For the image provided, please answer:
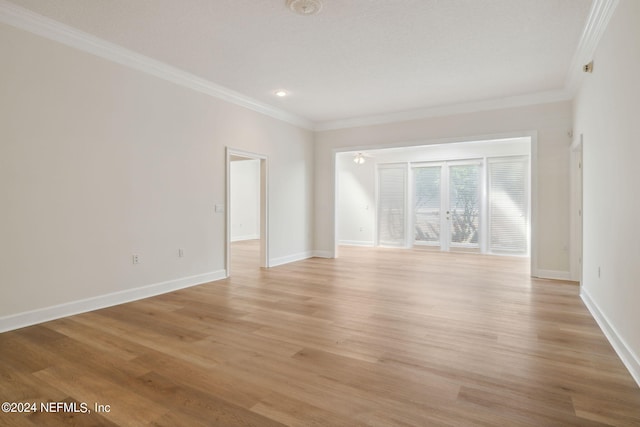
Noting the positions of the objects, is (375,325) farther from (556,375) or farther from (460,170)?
(460,170)

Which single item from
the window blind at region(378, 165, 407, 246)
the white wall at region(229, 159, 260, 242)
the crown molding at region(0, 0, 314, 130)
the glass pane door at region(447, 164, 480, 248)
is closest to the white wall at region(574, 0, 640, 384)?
the glass pane door at region(447, 164, 480, 248)

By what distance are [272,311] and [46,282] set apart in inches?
87.8

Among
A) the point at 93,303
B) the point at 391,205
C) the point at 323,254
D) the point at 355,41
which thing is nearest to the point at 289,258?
the point at 323,254

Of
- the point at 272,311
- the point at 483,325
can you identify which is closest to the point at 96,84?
the point at 272,311

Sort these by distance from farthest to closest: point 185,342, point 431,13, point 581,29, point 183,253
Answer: point 183,253 → point 581,29 → point 431,13 → point 185,342

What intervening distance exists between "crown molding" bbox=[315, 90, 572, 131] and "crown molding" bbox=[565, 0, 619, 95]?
747mm

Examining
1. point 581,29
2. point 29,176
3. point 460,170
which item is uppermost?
point 581,29

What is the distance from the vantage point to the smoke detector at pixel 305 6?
9.84ft

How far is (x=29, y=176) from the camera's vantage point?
10.7ft

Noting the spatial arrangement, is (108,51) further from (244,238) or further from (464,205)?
(244,238)

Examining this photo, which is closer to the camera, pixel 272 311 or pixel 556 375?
pixel 556 375

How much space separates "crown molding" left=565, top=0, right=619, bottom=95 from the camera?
2.91 m

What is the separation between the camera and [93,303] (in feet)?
12.3

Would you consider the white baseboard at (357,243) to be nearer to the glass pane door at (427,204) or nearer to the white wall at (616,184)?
the glass pane door at (427,204)
